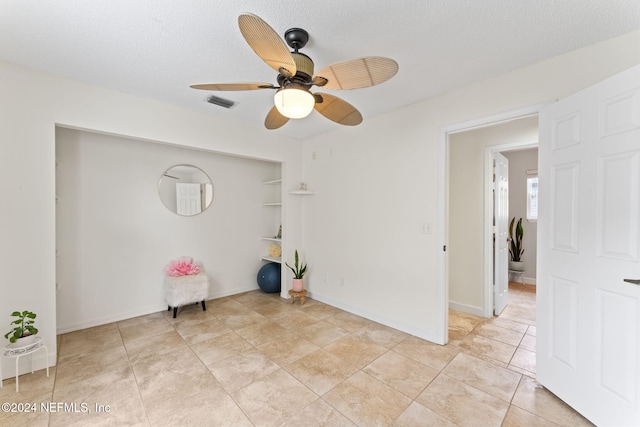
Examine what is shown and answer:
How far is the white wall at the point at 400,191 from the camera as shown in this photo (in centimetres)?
199

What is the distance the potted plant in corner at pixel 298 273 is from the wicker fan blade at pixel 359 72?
2.71 metres

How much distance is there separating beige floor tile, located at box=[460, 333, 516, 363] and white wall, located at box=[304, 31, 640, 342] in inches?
10.6

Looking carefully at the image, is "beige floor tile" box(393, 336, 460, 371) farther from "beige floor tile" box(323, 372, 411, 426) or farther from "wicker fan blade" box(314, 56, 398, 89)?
"wicker fan blade" box(314, 56, 398, 89)

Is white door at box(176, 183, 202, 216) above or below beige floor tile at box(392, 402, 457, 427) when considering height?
above

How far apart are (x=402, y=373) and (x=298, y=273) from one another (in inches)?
80.7

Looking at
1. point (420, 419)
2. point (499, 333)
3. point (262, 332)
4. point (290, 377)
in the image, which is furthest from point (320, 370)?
point (499, 333)

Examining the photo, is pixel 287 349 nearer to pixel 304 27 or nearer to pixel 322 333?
pixel 322 333

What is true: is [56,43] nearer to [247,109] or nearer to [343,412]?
[247,109]

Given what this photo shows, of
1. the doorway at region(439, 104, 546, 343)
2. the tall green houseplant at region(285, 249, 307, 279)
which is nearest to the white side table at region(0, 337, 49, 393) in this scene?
the tall green houseplant at region(285, 249, 307, 279)

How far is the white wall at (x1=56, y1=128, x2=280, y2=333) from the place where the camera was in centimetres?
284

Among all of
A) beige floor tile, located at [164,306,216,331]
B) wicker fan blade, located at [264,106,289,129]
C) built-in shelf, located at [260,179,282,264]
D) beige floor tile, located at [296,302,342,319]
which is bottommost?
beige floor tile, located at [296,302,342,319]

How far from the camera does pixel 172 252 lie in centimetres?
355

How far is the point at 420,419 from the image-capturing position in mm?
1646

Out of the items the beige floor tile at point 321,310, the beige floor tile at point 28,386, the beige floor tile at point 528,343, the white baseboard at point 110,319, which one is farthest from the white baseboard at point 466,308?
the beige floor tile at point 28,386
